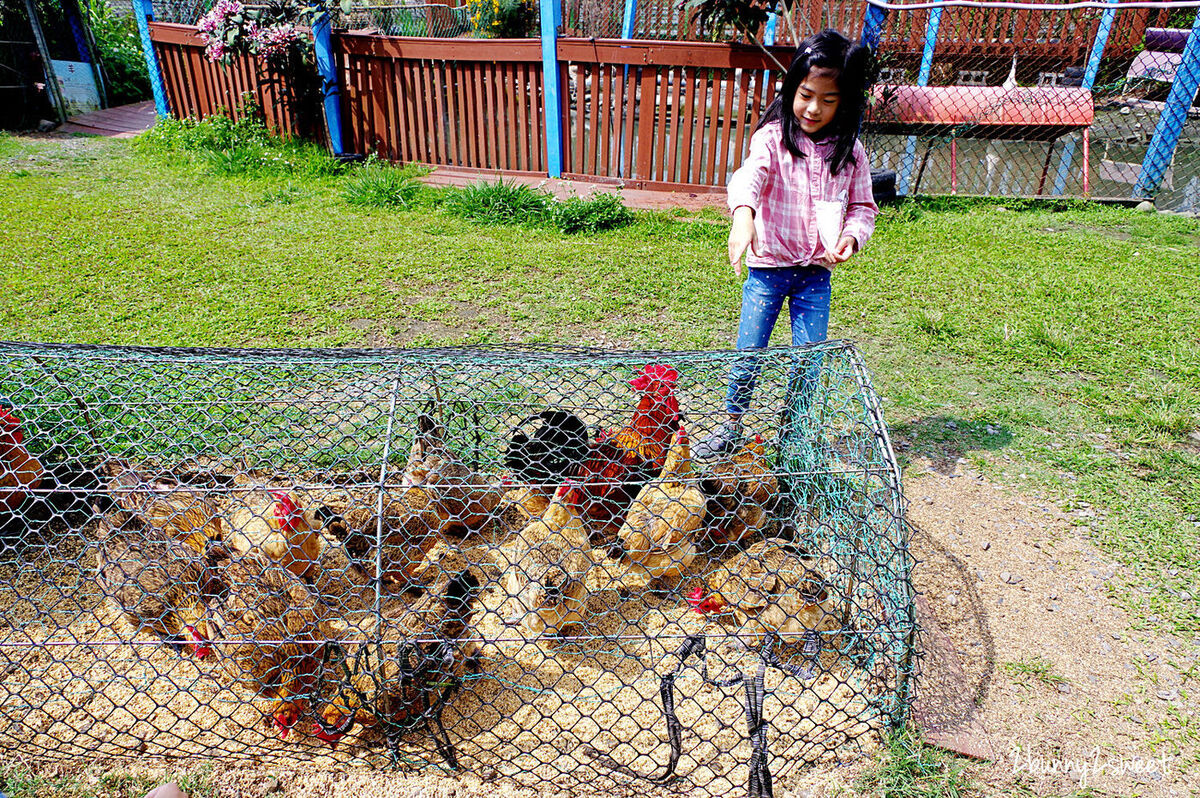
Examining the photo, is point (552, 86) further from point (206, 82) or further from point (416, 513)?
point (416, 513)

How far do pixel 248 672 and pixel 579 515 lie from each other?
105cm

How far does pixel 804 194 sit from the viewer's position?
114 inches

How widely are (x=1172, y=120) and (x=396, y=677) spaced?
8.84m

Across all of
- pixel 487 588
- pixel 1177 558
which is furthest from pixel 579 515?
pixel 1177 558

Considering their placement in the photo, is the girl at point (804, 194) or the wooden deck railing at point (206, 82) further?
the wooden deck railing at point (206, 82)

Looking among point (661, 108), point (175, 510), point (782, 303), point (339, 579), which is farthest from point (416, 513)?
point (661, 108)

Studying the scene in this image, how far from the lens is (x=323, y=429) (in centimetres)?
329

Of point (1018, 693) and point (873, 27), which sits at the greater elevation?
point (873, 27)

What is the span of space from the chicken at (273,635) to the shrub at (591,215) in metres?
5.13

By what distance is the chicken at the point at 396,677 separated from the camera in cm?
197

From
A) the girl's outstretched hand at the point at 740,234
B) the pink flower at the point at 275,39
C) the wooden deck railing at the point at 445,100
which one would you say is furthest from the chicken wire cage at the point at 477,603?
the pink flower at the point at 275,39

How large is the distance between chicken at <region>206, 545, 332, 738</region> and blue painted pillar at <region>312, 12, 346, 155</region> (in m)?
7.67

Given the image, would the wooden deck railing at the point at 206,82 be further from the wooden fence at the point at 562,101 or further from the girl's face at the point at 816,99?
the girl's face at the point at 816,99

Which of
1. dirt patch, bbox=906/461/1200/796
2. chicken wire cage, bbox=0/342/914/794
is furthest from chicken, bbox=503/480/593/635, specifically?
dirt patch, bbox=906/461/1200/796
